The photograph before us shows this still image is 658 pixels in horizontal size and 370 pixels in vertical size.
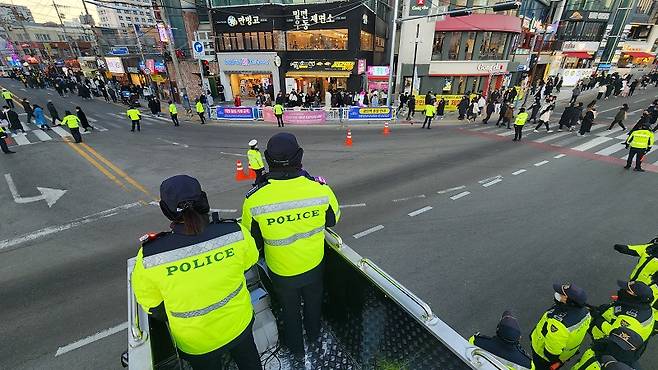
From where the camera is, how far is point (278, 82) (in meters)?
27.1

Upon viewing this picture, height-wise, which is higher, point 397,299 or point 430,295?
point 397,299

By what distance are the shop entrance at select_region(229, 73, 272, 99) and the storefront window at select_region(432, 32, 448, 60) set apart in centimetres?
1567

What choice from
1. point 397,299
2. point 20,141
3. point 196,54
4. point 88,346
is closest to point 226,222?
point 397,299

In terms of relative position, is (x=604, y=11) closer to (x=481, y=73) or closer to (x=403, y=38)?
(x=481, y=73)

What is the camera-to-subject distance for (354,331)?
2.91m

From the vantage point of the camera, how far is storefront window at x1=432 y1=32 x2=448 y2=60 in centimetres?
2578

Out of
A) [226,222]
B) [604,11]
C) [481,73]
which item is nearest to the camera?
[226,222]

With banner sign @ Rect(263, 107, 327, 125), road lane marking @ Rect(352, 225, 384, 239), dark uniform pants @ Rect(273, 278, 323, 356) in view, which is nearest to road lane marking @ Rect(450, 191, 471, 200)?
road lane marking @ Rect(352, 225, 384, 239)

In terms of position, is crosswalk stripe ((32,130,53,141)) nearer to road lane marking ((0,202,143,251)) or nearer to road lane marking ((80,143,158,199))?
road lane marking ((80,143,158,199))

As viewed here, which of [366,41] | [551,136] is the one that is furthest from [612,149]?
[366,41]

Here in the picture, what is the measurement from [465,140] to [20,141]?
2319 cm

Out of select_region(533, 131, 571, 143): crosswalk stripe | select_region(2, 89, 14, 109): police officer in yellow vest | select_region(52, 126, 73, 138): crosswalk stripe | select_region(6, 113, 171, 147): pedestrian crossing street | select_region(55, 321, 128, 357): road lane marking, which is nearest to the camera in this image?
select_region(55, 321, 128, 357): road lane marking

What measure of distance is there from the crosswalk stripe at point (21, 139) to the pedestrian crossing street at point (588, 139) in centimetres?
2433

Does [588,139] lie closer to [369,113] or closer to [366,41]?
[369,113]
